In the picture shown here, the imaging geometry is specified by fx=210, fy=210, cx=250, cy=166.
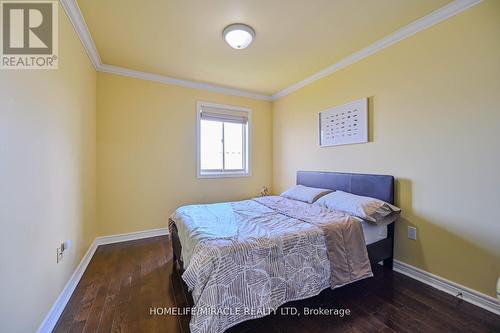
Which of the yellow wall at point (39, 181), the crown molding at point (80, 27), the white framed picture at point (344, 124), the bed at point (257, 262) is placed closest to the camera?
the yellow wall at point (39, 181)

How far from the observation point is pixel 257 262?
4.86 ft

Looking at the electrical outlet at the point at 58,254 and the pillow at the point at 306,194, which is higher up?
the pillow at the point at 306,194

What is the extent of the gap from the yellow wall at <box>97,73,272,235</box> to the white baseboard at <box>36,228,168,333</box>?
0.09 m

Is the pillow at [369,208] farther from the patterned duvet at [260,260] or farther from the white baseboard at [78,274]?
the white baseboard at [78,274]

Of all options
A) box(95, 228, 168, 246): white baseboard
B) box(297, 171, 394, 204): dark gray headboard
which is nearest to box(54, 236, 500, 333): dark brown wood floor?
box(95, 228, 168, 246): white baseboard

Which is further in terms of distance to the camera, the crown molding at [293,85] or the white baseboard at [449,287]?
the crown molding at [293,85]

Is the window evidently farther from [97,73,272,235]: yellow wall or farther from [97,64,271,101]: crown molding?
[97,64,271,101]: crown molding

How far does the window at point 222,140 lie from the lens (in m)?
3.80

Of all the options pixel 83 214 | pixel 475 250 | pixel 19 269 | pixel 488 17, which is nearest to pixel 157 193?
pixel 83 214

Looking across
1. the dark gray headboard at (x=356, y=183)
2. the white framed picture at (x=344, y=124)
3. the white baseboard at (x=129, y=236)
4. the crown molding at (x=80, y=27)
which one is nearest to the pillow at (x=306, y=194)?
the dark gray headboard at (x=356, y=183)

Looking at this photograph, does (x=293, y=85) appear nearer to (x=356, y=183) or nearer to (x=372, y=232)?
(x=356, y=183)

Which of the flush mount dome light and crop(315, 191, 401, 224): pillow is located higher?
the flush mount dome light

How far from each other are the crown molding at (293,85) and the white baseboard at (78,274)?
2.42 m

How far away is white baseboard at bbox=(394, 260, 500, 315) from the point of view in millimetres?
1706
